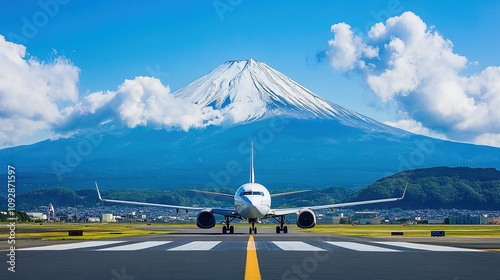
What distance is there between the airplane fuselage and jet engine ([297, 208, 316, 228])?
4.06m

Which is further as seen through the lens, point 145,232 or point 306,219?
point 145,232

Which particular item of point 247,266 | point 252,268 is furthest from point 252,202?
point 252,268

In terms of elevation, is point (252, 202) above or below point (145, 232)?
above

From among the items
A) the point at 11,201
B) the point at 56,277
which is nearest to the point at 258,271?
the point at 56,277

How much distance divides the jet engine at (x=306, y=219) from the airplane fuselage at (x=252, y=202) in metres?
4.06

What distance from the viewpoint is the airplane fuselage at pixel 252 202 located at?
5225 cm

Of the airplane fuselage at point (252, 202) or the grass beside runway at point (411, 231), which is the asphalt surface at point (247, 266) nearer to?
the grass beside runway at point (411, 231)

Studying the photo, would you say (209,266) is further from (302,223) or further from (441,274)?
(302,223)

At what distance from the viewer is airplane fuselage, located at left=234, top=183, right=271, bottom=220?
5225cm

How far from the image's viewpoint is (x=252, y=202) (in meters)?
52.0

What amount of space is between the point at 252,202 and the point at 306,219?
7349 mm

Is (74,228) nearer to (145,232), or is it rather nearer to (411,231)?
(145,232)

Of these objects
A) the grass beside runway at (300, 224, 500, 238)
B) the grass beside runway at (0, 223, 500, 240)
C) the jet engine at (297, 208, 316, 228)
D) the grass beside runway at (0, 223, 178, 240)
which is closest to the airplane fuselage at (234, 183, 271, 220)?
the jet engine at (297, 208, 316, 228)

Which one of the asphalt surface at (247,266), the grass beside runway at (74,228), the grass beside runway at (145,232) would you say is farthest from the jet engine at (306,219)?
the asphalt surface at (247,266)
